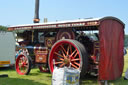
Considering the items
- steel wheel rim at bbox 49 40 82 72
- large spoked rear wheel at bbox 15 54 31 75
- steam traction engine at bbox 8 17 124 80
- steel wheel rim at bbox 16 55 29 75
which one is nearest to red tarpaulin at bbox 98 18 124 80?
steam traction engine at bbox 8 17 124 80

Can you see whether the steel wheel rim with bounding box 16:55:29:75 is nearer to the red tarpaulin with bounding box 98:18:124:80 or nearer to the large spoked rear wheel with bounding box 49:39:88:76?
the large spoked rear wheel with bounding box 49:39:88:76

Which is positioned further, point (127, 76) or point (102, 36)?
point (127, 76)

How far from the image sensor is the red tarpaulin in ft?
19.9

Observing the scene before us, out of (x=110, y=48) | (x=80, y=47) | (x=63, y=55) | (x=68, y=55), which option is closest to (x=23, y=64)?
(x=63, y=55)

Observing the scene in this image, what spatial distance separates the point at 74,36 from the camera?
688 centimetres

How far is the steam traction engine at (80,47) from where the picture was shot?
6.07m


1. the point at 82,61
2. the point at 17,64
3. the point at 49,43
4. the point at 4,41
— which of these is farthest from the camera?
the point at 4,41

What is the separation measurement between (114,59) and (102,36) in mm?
1079

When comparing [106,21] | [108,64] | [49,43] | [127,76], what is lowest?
[127,76]

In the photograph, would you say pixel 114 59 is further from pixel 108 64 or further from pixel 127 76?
pixel 127 76

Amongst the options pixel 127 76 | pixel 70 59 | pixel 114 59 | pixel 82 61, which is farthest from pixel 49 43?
pixel 127 76

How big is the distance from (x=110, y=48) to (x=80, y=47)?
1023 mm

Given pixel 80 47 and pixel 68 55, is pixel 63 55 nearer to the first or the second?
pixel 68 55

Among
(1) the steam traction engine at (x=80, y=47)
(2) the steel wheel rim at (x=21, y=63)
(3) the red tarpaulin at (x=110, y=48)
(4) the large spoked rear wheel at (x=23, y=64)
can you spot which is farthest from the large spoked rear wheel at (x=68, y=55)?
(2) the steel wheel rim at (x=21, y=63)
